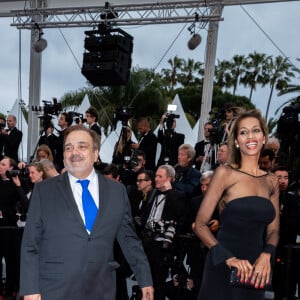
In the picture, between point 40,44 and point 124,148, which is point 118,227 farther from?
point 40,44

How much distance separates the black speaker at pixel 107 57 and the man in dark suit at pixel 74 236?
647 cm

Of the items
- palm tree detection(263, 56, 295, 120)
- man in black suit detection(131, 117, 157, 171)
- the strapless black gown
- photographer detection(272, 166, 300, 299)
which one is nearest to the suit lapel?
the strapless black gown

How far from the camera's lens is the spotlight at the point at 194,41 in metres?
8.85

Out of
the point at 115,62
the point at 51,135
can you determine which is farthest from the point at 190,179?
the point at 115,62

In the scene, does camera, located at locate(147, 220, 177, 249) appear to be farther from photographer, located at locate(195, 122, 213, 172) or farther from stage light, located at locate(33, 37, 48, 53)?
stage light, located at locate(33, 37, 48, 53)

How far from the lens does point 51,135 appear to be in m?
7.17

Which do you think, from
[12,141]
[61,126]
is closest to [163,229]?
[61,126]

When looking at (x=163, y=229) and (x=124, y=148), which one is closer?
(x=163, y=229)

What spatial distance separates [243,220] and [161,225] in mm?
1973

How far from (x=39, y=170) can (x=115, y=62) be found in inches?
171

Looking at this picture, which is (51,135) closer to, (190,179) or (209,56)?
(190,179)

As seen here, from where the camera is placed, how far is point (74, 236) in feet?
6.86

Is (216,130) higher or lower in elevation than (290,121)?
lower

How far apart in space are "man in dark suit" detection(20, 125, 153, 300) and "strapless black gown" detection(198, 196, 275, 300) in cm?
40
